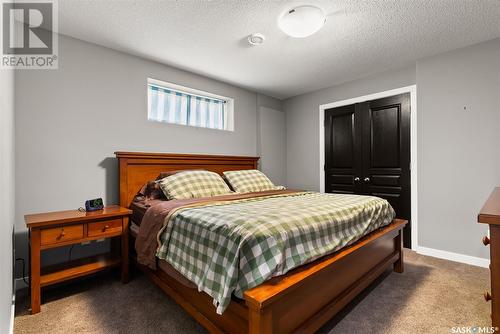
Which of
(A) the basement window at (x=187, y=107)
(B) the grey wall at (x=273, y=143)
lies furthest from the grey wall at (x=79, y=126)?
(B) the grey wall at (x=273, y=143)

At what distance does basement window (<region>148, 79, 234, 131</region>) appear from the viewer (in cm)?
305

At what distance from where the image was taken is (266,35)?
7.84ft

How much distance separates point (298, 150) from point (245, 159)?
1132mm

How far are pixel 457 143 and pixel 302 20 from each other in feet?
7.28

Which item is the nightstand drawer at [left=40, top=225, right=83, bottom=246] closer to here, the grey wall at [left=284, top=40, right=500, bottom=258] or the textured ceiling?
the textured ceiling

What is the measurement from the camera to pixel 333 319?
164 centimetres

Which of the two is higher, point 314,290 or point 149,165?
point 149,165

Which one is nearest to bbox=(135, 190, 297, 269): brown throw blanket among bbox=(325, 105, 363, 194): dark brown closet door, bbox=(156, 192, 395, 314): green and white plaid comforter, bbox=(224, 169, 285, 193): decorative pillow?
bbox=(156, 192, 395, 314): green and white plaid comforter

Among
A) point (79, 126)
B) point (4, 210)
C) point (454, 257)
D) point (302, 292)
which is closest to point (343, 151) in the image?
point (454, 257)

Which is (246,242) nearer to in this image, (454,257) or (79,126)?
(79,126)

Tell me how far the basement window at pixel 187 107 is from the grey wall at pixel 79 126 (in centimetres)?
13

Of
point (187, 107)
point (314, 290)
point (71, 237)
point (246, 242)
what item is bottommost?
point (314, 290)

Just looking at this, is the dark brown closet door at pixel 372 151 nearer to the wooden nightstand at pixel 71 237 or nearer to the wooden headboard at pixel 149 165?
the wooden headboard at pixel 149 165

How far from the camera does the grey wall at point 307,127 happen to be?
3.66 m
